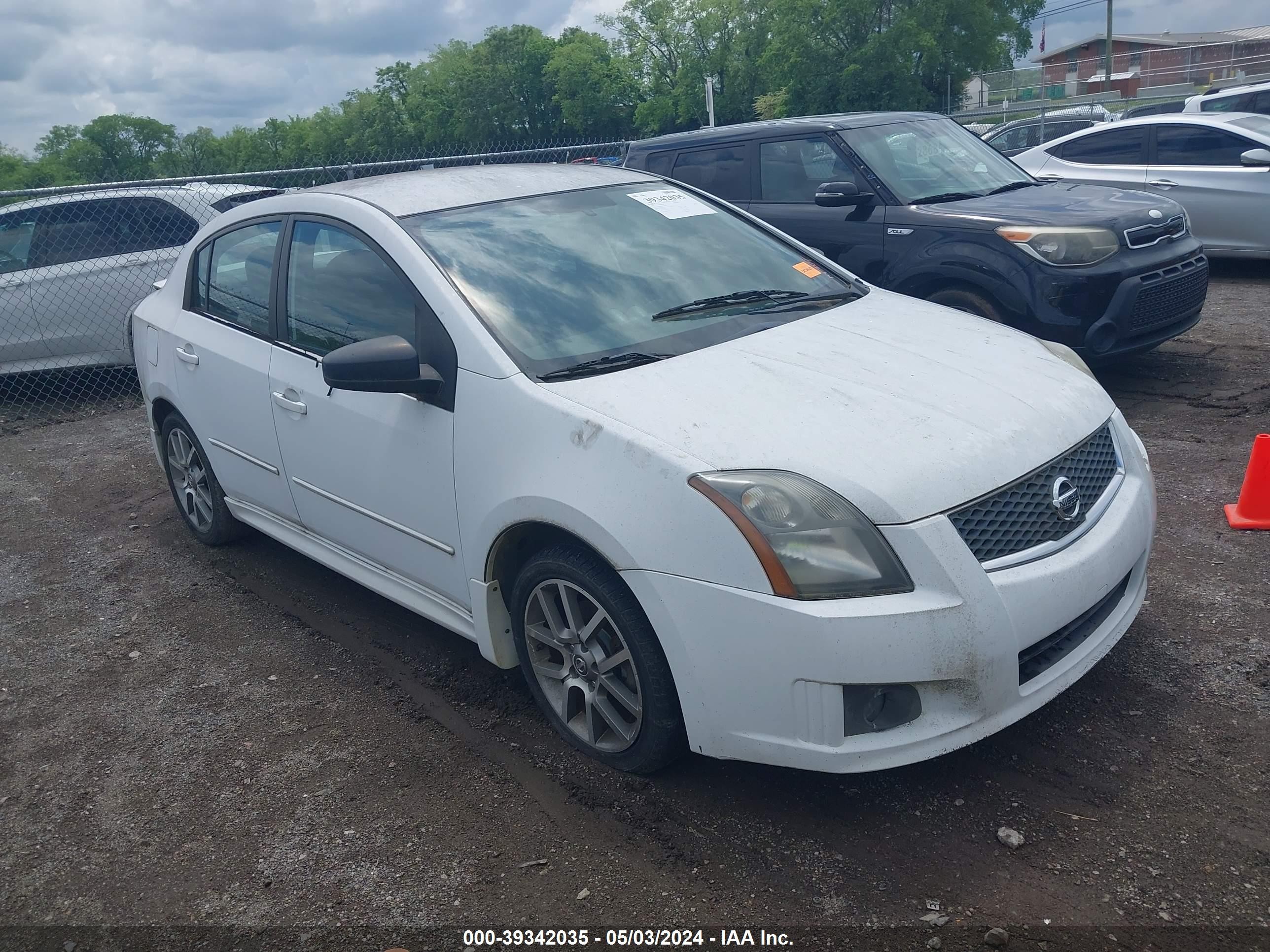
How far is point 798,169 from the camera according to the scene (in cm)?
720

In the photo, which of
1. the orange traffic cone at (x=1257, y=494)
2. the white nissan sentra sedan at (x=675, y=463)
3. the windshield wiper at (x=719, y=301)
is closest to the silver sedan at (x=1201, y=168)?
the orange traffic cone at (x=1257, y=494)

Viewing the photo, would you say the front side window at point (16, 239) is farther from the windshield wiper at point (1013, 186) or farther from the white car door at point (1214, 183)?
the white car door at point (1214, 183)

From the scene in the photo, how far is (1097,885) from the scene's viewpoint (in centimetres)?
252

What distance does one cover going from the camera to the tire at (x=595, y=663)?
2.87 m

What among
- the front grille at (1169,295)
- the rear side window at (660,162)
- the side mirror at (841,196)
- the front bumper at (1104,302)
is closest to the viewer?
the front bumper at (1104,302)

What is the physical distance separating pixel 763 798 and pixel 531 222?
7.12ft

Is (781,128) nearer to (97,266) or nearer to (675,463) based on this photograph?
(675,463)

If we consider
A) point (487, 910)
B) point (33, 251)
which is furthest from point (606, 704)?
point (33, 251)

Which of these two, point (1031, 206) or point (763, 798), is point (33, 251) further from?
point (763, 798)

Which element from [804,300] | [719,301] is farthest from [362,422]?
[804,300]

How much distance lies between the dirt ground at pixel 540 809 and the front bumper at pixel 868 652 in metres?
0.31

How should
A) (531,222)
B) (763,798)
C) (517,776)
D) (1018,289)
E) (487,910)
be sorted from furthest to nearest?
1. (1018,289)
2. (531,222)
3. (517,776)
4. (763,798)
5. (487,910)

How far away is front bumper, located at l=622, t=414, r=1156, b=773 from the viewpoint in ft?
8.37

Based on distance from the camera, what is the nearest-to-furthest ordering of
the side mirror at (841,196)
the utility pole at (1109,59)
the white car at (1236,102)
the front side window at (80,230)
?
the side mirror at (841,196) → the front side window at (80,230) → the white car at (1236,102) → the utility pole at (1109,59)
